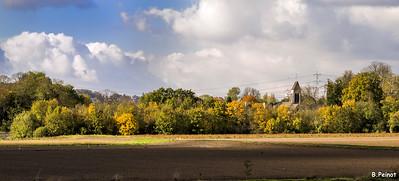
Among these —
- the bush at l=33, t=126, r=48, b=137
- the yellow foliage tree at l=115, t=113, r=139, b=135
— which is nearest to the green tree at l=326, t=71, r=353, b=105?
the yellow foliage tree at l=115, t=113, r=139, b=135

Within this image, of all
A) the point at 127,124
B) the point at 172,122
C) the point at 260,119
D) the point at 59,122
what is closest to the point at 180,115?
the point at 172,122

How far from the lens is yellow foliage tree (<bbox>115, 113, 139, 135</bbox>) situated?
5300 inches

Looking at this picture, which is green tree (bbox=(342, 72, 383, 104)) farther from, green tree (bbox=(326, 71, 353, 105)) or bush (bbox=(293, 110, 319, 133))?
bush (bbox=(293, 110, 319, 133))

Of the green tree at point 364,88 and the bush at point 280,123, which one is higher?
the green tree at point 364,88

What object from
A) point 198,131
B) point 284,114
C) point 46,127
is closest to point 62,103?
point 46,127

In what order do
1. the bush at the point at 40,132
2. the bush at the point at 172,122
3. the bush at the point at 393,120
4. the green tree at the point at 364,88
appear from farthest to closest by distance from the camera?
the green tree at the point at 364,88
the bush at the point at 393,120
the bush at the point at 172,122
the bush at the point at 40,132

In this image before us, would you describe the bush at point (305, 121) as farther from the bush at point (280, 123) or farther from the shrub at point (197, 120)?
the shrub at point (197, 120)

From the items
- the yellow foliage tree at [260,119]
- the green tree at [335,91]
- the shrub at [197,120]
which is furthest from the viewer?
the green tree at [335,91]

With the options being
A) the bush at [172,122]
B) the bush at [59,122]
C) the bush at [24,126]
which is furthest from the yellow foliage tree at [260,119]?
the bush at [24,126]

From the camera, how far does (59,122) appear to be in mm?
130500

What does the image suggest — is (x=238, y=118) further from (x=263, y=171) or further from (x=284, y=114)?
(x=263, y=171)

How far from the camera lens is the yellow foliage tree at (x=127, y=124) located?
135 metres

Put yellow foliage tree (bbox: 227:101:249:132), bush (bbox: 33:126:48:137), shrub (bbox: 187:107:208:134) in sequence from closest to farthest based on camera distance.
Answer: bush (bbox: 33:126:48:137)
shrub (bbox: 187:107:208:134)
yellow foliage tree (bbox: 227:101:249:132)

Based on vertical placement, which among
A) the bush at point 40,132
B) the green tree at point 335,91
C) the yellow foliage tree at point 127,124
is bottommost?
the bush at point 40,132
